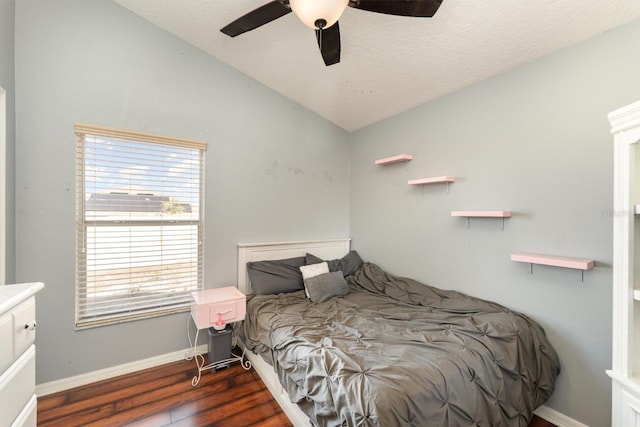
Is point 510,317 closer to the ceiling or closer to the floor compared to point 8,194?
closer to the floor

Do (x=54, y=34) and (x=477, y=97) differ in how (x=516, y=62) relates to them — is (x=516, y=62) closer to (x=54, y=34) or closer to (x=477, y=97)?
(x=477, y=97)

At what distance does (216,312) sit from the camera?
2168 mm

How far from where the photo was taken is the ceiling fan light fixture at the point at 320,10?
3.92 ft

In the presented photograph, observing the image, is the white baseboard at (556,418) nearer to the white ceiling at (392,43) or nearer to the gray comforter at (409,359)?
the gray comforter at (409,359)

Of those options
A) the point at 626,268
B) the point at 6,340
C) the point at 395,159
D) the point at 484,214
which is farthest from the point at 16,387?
the point at 395,159

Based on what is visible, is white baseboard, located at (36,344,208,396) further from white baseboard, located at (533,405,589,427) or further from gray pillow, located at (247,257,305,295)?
white baseboard, located at (533,405,589,427)

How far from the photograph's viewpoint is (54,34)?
1.98 m

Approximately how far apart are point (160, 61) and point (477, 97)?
2745mm

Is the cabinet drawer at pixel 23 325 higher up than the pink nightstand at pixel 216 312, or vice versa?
the cabinet drawer at pixel 23 325

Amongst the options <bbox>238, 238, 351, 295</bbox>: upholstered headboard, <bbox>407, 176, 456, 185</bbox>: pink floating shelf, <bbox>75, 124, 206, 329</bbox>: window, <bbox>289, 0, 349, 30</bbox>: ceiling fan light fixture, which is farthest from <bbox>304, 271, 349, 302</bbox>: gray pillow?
<bbox>289, 0, 349, 30</bbox>: ceiling fan light fixture

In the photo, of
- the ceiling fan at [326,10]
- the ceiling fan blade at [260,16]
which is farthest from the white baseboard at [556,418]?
the ceiling fan blade at [260,16]

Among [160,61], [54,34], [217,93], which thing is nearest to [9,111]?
[54,34]

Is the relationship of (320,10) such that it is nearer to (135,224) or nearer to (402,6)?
(402,6)

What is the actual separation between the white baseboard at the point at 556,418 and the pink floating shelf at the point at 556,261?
1.01 metres
